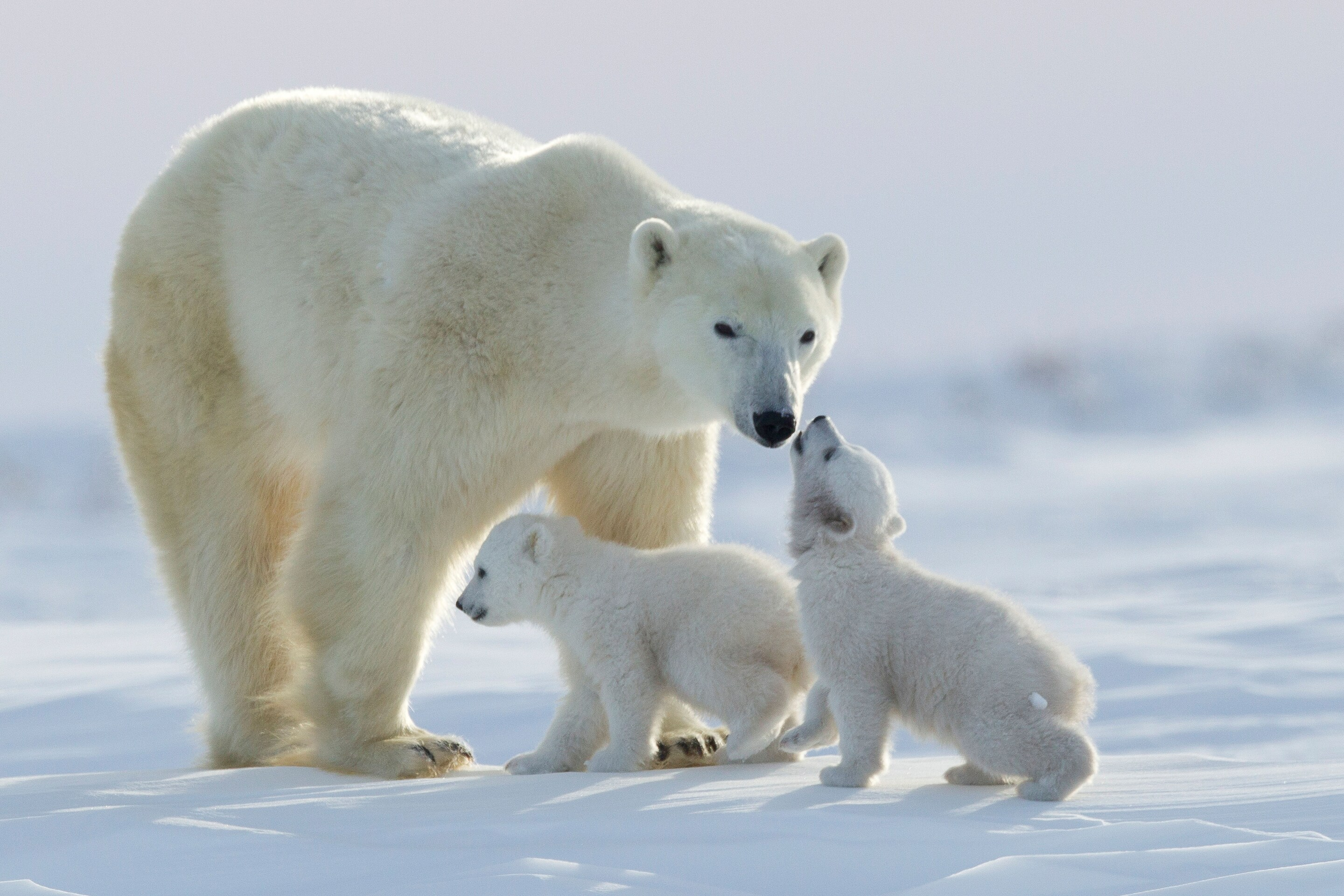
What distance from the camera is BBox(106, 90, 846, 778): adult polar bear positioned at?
3.81 m

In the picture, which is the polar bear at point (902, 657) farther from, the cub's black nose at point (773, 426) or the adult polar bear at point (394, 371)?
the adult polar bear at point (394, 371)

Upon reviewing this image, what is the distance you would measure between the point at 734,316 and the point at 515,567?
865 millimetres

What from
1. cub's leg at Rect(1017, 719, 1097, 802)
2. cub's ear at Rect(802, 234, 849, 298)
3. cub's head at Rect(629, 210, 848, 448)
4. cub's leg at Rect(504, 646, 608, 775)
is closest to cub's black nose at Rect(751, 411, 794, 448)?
cub's head at Rect(629, 210, 848, 448)

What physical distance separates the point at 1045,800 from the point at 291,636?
2207mm

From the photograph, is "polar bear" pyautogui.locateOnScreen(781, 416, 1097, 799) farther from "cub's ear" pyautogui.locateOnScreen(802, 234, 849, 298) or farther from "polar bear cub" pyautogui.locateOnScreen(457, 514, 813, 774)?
"cub's ear" pyautogui.locateOnScreen(802, 234, 849, 298)

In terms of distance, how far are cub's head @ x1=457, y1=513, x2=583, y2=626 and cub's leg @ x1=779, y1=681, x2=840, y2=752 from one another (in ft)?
2.68

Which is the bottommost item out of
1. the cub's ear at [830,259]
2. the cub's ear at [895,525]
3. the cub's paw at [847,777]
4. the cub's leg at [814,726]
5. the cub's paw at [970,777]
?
the cub's paw at [847,777]

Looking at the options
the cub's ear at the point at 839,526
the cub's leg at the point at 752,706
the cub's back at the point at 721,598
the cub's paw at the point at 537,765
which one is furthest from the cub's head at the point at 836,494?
the cub's paw at the point at 537,765

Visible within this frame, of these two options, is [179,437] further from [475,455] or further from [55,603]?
[55,603]

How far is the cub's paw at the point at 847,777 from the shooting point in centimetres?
312

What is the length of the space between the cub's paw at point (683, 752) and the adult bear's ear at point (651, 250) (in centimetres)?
117

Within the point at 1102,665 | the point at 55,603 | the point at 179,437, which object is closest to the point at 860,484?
the point at 179,437

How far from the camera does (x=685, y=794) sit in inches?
123

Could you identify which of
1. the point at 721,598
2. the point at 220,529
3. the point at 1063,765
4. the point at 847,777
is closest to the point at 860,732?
the point at 847,777
